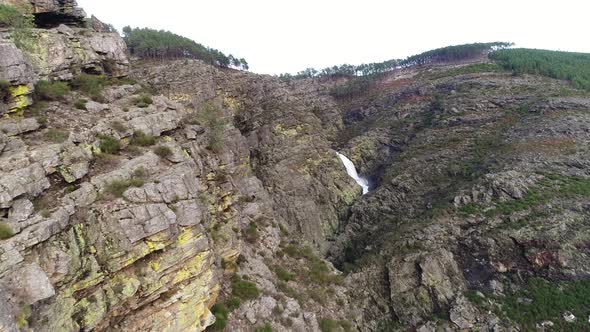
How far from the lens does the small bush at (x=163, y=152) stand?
22.6 m

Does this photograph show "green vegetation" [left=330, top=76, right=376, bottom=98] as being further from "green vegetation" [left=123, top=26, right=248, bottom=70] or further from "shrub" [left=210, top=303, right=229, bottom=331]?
"shrub" [left=210, top=303, right=229, bottom=331]

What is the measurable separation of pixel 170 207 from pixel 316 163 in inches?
1948

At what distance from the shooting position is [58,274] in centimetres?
1355

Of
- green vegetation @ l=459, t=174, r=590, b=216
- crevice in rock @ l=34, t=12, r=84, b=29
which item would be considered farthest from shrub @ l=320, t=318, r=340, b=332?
crevice in rock @ l=34, t=12, r=84, b=29

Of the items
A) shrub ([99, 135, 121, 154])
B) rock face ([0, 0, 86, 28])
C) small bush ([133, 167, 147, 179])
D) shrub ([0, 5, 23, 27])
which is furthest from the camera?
rock face ([0, 0, 86, 28])

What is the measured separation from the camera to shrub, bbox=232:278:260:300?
25.0 metres

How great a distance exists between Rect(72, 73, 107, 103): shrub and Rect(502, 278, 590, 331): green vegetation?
1684 inches

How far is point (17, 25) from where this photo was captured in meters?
25.3

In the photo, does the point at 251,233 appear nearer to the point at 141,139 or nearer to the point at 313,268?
the point at 313,268

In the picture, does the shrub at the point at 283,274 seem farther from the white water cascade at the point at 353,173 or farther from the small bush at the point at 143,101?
the white water cascade at the point at 353,173

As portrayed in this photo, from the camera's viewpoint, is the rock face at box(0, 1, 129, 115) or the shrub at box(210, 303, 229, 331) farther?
the shrub at box(210, 303, 229, 331)

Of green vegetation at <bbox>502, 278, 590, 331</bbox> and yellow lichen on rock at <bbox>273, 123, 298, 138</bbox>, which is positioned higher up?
yellow lichen on rock at <bbox>273, 123, 298, 138</bbox>

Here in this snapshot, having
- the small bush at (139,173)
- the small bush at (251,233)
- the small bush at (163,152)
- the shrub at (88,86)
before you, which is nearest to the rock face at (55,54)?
the shrub at (88,86)

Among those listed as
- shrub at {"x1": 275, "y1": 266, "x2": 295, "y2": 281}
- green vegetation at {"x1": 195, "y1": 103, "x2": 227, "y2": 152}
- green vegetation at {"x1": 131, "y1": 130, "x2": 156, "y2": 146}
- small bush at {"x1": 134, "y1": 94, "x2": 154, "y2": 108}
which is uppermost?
small bush at {"x1": 134, "y1": 94, "x2": 154, "y2": 108}
